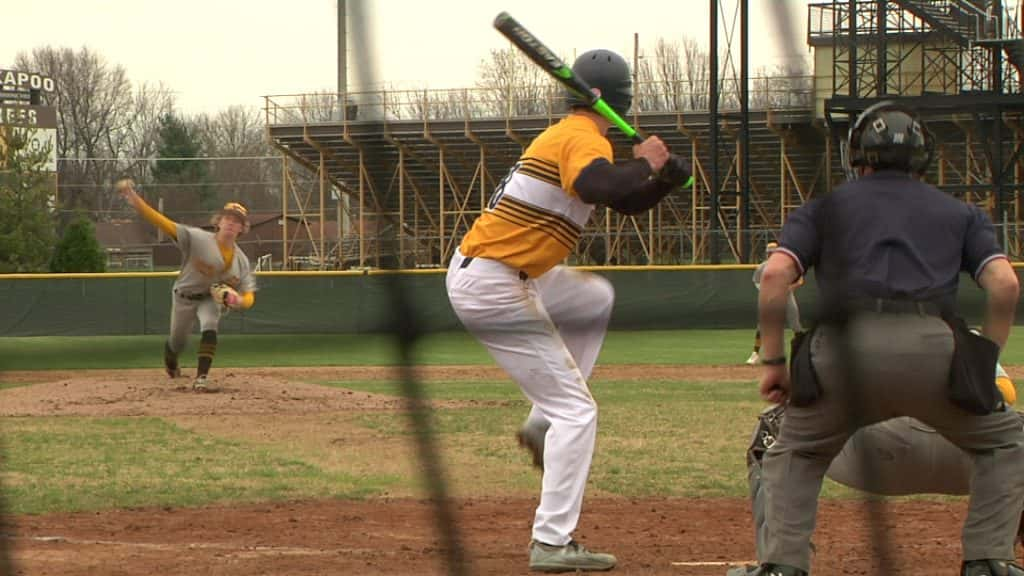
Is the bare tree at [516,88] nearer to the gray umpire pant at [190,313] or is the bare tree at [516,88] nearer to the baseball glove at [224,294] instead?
the baseball glove at [224,294]

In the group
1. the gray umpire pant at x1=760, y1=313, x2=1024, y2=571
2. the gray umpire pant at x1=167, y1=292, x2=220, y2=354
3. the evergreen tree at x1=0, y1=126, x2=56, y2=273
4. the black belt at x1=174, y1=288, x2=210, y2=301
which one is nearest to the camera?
the gray umpire pant at x1=760, y1=313, x2=1024, y2=571

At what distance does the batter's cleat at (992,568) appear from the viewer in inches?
153

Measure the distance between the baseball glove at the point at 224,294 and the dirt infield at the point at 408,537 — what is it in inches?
146

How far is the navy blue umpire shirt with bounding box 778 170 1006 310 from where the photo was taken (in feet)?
11.9

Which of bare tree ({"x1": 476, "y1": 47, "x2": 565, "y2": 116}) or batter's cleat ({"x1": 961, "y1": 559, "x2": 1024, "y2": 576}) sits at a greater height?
bare tree ({"x1": 476, "y1": 47, "x2": 565, "y2": 116})

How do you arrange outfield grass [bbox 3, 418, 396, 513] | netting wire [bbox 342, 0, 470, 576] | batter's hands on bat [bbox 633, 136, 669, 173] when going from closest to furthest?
netting wire [bbox 342, 0, 470, 576], batter's hands on bat [bbox 633, 136, 669, 173], outfield grass [bbox 3, 418, 396, 513]

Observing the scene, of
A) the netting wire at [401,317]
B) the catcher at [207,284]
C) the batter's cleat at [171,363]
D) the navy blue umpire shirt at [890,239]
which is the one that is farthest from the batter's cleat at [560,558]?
the batter's cleat at [171,363]

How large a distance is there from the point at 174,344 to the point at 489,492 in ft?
18.0

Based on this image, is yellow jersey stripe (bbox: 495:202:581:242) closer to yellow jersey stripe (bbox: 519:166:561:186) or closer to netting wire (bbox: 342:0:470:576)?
yellow jersey stripe (bbox: 519:166:561:186)

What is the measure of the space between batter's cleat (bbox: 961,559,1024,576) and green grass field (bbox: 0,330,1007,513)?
6.65 ft

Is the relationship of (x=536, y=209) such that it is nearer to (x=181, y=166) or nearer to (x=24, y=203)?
(x=181, y=166)

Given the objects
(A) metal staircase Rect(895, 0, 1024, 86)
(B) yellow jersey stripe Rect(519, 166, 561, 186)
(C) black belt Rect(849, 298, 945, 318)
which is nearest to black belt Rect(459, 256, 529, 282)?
(B) yellow jersey stripe Rect(519, 166, 561, 186)

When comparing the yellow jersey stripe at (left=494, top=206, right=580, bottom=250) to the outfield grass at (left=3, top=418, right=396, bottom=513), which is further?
the outfield grass at (left=3, top=418, right=396, bottom=513)

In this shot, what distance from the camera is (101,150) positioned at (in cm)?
391
